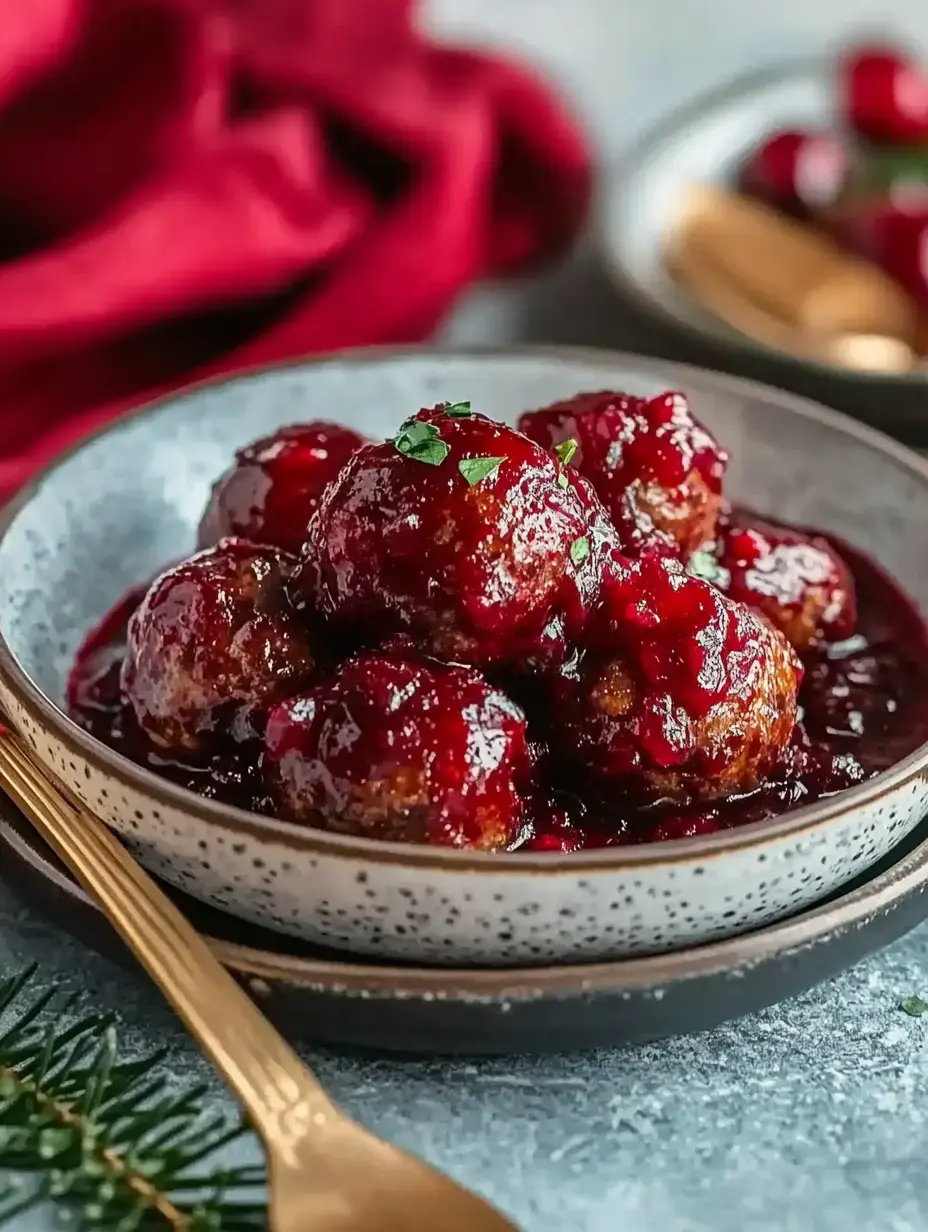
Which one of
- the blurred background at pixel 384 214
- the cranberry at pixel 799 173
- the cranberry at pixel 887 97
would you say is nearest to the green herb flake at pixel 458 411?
the blurred background at pixel 384 214

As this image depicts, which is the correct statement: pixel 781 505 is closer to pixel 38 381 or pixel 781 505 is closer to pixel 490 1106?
pixel 490 1106

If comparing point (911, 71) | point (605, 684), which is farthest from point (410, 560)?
point (911, 71)

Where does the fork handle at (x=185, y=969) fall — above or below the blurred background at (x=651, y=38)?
below

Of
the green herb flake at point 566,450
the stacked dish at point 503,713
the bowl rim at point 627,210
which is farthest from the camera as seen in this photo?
the bowl rim at point 627,210

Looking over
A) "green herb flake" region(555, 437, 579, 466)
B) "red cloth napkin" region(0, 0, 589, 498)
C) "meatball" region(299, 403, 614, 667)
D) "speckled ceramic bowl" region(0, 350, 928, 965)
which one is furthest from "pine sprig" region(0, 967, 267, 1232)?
"red cloth napkin" region(0, 0, 589, 498)

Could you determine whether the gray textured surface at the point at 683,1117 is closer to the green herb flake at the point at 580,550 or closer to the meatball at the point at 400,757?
the meatball at the point at 400,757

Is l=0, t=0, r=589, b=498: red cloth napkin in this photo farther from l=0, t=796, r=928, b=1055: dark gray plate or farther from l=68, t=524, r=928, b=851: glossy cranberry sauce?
l=0, t=796, r=928, b=1055: dark gray plate

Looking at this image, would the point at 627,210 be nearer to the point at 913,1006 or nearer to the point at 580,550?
the point at 580,550
